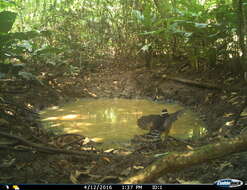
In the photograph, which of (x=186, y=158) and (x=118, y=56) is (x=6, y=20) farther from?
(x=186, y=158)

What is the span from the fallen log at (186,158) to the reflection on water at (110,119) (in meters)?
0.51

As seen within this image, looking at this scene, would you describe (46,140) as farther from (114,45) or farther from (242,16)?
(114,45)

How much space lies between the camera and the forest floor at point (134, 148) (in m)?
1.35

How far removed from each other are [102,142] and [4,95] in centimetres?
102

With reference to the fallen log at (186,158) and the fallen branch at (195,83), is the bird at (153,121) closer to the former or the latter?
the fallen log at (186,158)

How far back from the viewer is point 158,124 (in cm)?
203

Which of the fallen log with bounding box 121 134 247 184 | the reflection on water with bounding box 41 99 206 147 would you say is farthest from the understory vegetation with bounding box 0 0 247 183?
the fallen log with bounding box 121 134 247 184

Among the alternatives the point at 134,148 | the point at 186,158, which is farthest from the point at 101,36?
the point at 186,158

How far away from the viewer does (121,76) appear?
3.60m

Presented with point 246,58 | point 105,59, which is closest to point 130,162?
point 246,58

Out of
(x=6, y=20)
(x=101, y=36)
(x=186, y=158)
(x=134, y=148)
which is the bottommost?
(x=134, y=148)

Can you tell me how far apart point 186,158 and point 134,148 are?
0.49 m

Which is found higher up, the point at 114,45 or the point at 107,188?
the point at 114,45

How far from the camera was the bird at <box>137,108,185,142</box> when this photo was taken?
191cm
